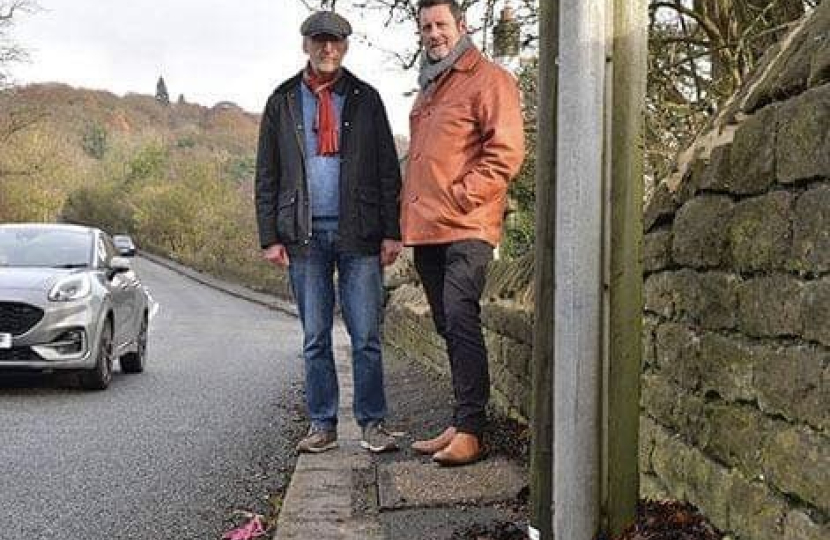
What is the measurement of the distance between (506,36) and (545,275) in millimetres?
7304

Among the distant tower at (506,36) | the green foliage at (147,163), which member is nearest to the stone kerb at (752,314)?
the distant tower at (506,36)

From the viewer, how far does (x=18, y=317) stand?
9602 millimetres

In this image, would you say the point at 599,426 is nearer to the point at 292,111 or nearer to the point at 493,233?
the point at 493,233

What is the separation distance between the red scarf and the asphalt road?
158 cm

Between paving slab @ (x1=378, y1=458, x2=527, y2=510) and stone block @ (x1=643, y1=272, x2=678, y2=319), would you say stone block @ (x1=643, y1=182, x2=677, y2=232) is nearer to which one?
stone block @ (x1=643, y1=272, x2=678, y2=319)

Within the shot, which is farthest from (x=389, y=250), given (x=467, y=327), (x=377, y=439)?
(x=377, y=439)

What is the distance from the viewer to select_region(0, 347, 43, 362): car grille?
9.55m

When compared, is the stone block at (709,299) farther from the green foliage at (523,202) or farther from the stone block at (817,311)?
the green foliage at (523,202)

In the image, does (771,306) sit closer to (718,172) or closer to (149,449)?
(718,172)

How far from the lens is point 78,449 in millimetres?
6793

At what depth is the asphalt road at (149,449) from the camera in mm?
4973

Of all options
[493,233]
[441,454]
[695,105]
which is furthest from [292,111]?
[695,105]

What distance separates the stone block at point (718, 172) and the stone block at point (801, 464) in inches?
28.6

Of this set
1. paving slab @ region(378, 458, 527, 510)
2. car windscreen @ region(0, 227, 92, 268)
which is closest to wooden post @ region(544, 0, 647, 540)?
paving slab @ region(378, 458, 527, 510)
